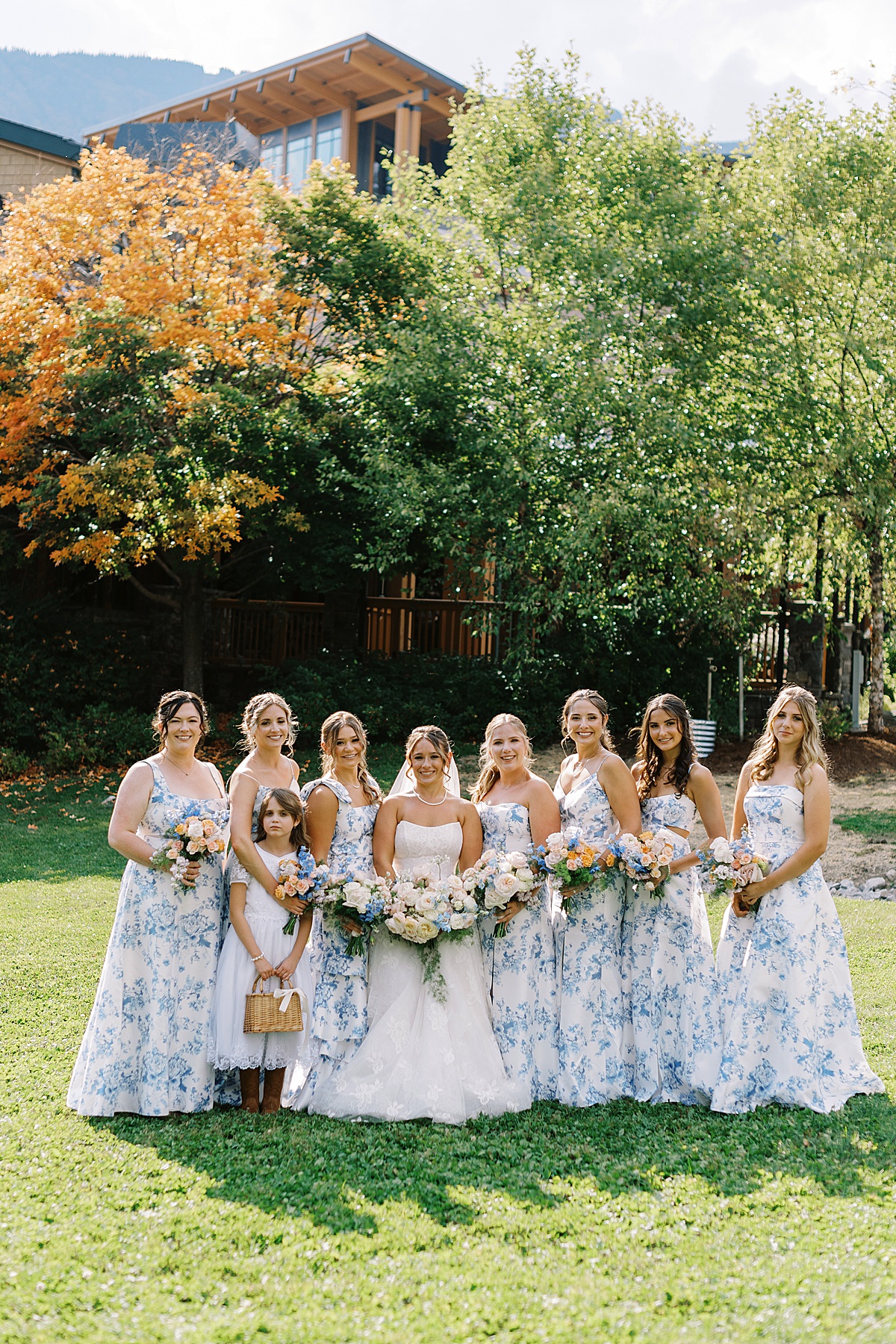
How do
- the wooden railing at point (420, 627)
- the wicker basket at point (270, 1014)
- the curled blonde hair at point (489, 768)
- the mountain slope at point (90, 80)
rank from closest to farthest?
the wicker basket at point (270, 1014) < the curled blonde hair at point (489, 768) < the wooden railing at point (420, 627) < the mountain slope at point (90, 80)

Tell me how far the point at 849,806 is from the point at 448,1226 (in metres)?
11.1

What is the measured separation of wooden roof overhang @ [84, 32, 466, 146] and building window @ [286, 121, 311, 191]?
1.00ft

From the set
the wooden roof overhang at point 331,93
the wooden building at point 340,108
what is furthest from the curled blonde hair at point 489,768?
the wooden roof overhang at point 331,93

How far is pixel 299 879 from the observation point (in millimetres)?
5207

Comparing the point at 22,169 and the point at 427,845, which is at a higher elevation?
the point at 22,169

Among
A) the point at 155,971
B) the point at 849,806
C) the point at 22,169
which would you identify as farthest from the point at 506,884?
the point at 22,169

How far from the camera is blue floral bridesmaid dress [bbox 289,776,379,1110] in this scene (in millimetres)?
5398

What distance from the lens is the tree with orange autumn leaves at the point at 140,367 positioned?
14.4 meters

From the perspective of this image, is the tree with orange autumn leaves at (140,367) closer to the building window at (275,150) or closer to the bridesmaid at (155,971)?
the bridesmaid at (155,971)

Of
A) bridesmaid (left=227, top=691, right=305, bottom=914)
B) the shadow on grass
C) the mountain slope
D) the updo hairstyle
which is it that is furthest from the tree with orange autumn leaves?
the mountain slope

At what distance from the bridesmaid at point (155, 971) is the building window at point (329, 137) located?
28.2 m

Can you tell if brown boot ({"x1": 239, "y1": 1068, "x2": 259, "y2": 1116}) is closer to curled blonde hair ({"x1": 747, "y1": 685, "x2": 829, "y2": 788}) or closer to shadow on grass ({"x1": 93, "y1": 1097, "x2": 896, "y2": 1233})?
shadow on grass ({"x1": 93, "y1": 1097, "x2": 896, "y2": 1233})

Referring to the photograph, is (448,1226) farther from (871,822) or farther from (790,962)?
(871,822)

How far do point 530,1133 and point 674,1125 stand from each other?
0.69m
